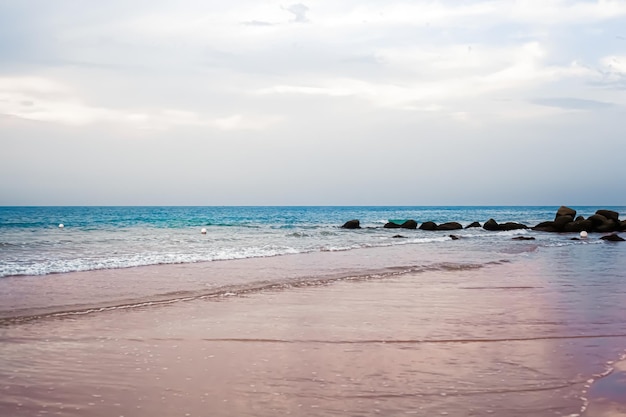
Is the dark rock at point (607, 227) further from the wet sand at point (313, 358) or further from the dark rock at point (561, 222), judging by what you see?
the wet sand at point (313, 358)

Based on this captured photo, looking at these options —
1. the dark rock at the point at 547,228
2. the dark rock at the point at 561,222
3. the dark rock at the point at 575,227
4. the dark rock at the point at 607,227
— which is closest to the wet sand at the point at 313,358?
the dark rock at the point at 607,227

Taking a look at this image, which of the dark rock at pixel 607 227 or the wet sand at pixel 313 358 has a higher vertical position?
the dark rock at pixel 607 227

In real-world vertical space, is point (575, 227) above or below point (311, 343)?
above

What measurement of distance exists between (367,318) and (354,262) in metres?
10.6

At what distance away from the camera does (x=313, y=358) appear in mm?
7293

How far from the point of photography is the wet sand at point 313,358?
18.3 ft

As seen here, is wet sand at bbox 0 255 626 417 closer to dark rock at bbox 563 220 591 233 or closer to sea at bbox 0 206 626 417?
sea at bbox 0 206 626 417

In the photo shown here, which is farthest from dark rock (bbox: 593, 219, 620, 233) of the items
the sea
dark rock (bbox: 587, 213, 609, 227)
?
the sea

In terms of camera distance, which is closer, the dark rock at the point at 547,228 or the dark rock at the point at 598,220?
the dark rock at the point at 598,220

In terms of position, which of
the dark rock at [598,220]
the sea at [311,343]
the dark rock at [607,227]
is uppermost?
the dark rock at [598,220]

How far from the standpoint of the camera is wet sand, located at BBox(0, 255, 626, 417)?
5.59m

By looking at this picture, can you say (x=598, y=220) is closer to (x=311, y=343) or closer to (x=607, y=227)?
(x=607, y=227)

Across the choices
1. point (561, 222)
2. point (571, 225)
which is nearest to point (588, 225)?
point (571, 225)

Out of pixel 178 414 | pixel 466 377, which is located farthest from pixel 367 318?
pixel 178 414
